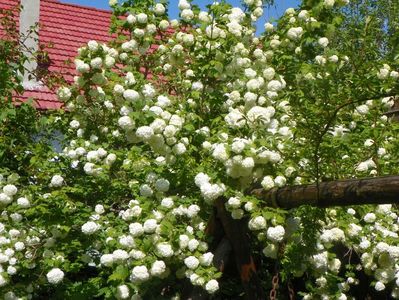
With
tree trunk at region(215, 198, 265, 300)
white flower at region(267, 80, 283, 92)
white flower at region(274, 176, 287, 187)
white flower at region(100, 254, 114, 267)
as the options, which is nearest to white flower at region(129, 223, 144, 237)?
white flower at region(100, 254, 114, 267)

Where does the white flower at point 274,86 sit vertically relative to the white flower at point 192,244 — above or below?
above

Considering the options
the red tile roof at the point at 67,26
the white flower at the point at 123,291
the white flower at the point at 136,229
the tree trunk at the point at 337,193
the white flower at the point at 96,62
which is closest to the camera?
the tree trunk at the point at 337,193

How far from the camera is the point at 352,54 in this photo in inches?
139

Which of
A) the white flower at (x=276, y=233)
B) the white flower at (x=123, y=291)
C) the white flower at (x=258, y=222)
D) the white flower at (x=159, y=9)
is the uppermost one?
the white flower at (x=159, y=9)

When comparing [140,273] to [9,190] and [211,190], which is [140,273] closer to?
[211,190]

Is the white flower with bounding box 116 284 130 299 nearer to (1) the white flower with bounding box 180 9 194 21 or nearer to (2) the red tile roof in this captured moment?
(1) the white flower with bounding box 180 9 194 21

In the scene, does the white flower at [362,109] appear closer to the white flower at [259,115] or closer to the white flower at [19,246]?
the white flower at [259,115]

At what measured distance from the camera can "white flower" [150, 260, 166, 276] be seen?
3.35 m

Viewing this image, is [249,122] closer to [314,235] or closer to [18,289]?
[314,235]

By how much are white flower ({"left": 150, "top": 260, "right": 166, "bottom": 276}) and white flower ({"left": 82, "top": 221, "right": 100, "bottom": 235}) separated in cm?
54

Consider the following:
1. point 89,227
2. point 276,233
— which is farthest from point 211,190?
point 89,227

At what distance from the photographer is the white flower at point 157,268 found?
3346mm

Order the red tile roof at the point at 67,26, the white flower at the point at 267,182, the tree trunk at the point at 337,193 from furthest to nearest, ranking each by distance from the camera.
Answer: the red tile roof at the point at 67,26, the white flower at the point at 267,182, the tree trunk at the point at 337,193

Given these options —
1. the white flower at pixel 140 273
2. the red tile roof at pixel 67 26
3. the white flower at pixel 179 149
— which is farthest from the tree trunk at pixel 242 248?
the red tile roof at pixel 67 26
